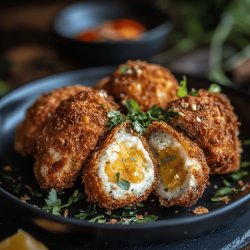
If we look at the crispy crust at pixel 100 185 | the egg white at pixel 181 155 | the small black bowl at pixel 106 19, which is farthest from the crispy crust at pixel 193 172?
the small black bowl at pixel 106 19

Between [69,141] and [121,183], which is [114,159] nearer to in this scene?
[121,183]

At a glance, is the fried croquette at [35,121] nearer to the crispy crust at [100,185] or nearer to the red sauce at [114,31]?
the crispy crust at [100,185]

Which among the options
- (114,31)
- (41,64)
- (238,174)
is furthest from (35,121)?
(114,31)

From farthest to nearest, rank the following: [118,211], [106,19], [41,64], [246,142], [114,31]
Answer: [106,19] < [114,31] < [41,64] < [246,142] < [118,211]

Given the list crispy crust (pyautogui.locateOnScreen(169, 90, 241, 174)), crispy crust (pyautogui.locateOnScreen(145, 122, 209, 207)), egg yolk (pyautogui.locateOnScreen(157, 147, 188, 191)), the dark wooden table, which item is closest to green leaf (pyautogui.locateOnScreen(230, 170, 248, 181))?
crispy crust (pyautogui.locateOnScreen(169, 90, 241, 174))

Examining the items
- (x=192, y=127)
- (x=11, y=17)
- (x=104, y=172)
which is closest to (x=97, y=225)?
(x=104, y=172)

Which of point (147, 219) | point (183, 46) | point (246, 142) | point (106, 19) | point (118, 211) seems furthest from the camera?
point (106, 19)

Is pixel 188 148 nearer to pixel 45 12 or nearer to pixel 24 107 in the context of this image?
pixel 24 107
